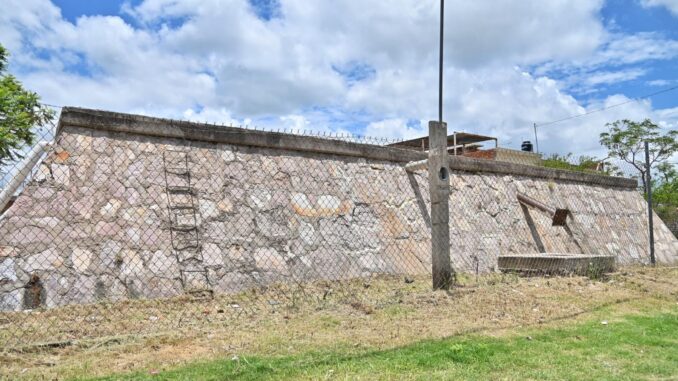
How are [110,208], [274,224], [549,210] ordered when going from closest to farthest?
A: [110,208]
[274,224]
[549,210]

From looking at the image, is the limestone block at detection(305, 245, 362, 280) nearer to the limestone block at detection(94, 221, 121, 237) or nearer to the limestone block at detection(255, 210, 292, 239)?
the limestone block at detection(255, 210, 292, 239)

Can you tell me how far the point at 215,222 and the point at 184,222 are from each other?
36 centimetres

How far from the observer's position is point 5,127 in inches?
348

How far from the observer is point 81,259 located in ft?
17.6

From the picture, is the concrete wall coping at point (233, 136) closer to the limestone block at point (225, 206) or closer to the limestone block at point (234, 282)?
the limestone block at point (225, 206)

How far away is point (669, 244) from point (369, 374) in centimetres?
1182

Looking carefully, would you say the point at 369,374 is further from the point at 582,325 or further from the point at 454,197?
the point at 454,197

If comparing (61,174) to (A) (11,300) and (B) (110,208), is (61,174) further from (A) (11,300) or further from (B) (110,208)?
(A) (11,300)

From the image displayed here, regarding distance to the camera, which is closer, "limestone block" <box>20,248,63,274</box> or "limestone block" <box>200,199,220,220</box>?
"limestone block" <box>20,248,63,274</box>

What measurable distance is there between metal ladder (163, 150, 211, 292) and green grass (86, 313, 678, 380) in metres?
2.17

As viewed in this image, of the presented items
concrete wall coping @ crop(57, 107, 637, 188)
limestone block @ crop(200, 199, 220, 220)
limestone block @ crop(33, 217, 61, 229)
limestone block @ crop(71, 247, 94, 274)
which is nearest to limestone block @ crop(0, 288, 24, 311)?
limestone block @ crop(71, 247, 94, 274)

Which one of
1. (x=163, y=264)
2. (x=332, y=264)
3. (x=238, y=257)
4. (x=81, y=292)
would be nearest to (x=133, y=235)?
(x=163, y=264)

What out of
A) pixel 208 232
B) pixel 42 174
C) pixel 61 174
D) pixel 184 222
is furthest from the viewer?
pixel 208 232

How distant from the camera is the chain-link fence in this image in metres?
5.13
